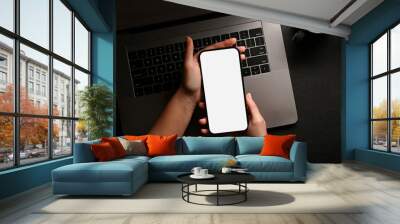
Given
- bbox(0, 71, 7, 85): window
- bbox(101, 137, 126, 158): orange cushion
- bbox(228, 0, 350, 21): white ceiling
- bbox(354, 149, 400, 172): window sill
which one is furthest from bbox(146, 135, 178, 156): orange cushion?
bbox(354, 149, 400, 172): window sill

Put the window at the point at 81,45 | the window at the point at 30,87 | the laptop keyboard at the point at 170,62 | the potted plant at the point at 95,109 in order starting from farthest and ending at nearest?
the laptop keyboard at the point at 170,62 → the window at the point at 81,45 → the potted plant at the point at 95,109 → the window at the point at 30,87

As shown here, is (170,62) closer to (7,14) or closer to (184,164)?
(184,164)

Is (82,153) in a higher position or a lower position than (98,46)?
lower

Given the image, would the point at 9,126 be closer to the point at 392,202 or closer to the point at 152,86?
the point at 152,86

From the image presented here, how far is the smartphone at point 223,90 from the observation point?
6.78m

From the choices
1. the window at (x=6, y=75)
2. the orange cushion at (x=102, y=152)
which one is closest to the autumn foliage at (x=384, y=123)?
the orange cushion at (x=102, y=152)

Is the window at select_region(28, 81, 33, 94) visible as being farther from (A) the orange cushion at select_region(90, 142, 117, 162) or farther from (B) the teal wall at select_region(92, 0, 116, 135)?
(B) the teal wall at select_region(92, 0, 116, 135)

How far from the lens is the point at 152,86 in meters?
6.98

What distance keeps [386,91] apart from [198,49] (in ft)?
11.8

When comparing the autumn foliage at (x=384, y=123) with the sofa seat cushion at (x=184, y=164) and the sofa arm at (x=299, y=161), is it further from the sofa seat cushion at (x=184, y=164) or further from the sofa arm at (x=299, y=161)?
the sofa seat cushion at (x=184, y=164)

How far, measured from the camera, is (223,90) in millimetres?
6816

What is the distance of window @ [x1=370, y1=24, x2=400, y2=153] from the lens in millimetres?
6844

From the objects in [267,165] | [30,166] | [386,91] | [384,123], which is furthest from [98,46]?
[384,123]

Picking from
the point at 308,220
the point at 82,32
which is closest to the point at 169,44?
the point at 82,32
